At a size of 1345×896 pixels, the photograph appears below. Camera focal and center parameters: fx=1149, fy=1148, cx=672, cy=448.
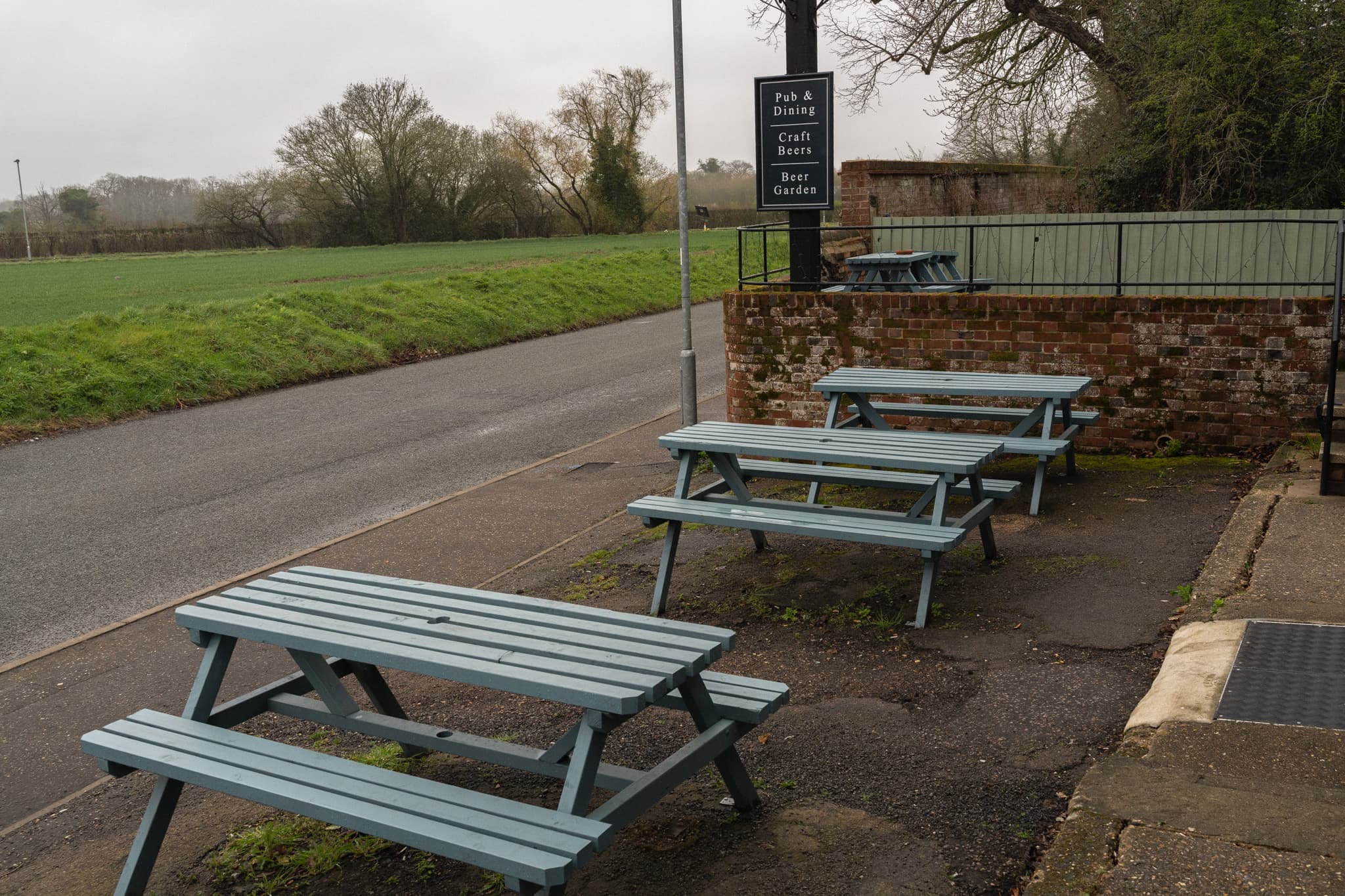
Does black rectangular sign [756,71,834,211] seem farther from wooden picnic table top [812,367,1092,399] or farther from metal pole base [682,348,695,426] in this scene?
wooden picnic table top [812,367,1092,399]

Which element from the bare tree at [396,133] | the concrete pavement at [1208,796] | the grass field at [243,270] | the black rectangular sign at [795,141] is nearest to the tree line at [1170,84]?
the black rectangular sign at [795,141]

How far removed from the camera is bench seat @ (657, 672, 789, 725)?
3.59m

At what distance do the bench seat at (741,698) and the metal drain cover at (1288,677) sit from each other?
155 cm

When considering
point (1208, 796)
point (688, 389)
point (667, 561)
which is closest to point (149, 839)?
point (667, 561)

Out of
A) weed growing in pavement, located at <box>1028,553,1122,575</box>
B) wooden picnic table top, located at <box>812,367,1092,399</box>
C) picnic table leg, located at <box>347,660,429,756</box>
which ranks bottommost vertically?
weed growing in pavement, located at <box>1028,553,1122,575</box>

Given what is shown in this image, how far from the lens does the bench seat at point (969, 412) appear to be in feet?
27.0

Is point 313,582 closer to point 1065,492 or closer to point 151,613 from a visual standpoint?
point 151,613

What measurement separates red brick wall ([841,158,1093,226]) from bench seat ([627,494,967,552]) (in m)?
12.6

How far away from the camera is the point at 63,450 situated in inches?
476

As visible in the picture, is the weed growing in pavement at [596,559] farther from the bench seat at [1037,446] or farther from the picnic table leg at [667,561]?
the bench seat at [1037,446]

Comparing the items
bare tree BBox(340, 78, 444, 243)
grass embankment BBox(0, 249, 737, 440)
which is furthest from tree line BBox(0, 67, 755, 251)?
grass embankment BBox(0, 249, 737, 440)

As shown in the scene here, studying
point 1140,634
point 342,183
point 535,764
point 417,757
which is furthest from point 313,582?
point 342,183

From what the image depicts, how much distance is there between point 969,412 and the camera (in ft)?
27.7

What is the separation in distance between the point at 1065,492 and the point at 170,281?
3304 cm
